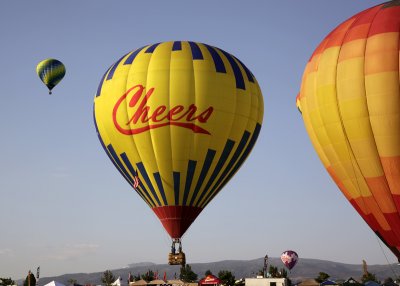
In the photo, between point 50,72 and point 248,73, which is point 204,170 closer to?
point 248,73

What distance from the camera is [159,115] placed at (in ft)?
95.2

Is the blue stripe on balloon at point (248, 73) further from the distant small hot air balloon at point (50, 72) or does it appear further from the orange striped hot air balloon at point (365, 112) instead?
the distant small hot air balloon at point (50, 72)

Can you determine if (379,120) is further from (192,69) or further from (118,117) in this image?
(118,117)

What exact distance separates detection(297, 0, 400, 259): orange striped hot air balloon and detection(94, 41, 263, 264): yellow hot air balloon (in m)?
5.90

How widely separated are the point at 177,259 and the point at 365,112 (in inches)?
495

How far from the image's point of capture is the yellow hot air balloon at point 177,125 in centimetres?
2911

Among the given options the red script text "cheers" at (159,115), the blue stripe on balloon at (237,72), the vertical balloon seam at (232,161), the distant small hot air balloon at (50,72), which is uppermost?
the distant small hot air balloon at (50,72)

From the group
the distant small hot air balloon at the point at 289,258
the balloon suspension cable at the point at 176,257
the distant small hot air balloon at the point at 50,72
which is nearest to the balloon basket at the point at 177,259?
the balloon suspension cable at the point at 176,257

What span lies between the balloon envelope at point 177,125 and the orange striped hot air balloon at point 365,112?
5851 millimetres

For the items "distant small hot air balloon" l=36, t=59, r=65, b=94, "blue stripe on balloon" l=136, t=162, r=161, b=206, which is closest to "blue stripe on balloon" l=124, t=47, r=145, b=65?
"blue stripe on balloon" l=136, t=162, r=161, b=206

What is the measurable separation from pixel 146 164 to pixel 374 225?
489 inches

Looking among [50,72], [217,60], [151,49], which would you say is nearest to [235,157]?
[217,60]

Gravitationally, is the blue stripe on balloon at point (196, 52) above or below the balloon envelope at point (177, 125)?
above

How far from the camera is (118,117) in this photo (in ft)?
99.4
